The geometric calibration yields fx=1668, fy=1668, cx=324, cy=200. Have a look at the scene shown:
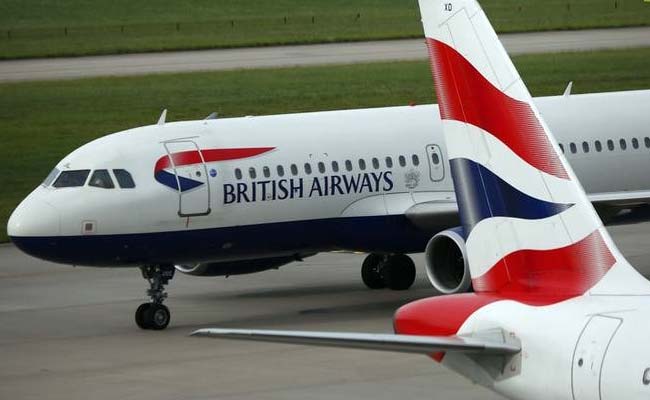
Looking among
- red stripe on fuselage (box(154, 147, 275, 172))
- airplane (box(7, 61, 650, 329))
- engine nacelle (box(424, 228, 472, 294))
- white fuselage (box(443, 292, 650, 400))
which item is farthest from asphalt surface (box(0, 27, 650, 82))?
white fuselage (box(443, 292, 650, 400))

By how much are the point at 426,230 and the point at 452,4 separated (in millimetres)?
13099

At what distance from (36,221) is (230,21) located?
181 feet

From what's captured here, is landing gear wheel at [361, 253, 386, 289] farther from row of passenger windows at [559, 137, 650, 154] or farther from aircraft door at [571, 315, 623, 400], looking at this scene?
aircraft door at [571, 315, 623, 400]

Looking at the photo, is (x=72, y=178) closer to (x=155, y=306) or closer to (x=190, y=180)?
(x=190, y=180)

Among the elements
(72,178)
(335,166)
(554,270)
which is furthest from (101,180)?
(554,270)

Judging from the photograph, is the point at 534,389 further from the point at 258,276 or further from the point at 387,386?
the point at 258,276

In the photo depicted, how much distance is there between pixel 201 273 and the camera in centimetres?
2547

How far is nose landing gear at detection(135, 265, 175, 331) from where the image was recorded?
23562mm

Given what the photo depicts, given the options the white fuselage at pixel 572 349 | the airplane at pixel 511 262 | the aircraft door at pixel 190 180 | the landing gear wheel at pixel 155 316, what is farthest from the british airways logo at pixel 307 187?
the white fuselage at pixel 572 349

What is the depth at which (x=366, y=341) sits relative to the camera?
35.0ft

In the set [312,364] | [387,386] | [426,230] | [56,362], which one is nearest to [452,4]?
[387,386]

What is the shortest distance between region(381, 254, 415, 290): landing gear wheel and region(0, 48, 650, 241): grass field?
1765 cm

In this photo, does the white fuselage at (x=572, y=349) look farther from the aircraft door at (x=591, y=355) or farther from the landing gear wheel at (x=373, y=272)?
the landing gear wheel at (x=373, y=272)

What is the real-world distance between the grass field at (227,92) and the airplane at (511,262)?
3126 centimetres
